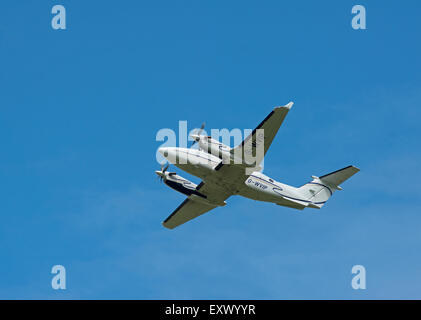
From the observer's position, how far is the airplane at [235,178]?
40000 millimetres

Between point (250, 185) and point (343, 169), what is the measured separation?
8.29 meters

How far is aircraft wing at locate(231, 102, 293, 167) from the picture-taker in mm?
38062

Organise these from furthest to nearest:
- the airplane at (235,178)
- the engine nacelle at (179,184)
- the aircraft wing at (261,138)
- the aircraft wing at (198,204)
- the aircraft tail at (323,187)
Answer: the aircraft tail at (323,187), the engine nacelle at (179,184), the aircraft wing at (198,204), the airplane at (235,178), the aircraft wing at (261,138)

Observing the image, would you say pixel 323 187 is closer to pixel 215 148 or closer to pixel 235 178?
pixel 235 178

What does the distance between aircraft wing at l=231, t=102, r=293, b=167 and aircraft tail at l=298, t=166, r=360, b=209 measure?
25.0ft

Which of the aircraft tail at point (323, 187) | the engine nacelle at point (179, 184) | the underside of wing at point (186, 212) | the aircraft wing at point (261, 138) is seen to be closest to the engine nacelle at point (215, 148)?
the aircraft wing at point (261, 138)

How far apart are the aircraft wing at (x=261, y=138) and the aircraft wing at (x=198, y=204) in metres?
4.59

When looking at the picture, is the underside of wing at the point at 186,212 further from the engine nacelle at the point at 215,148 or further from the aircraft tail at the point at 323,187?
the aircraft tail at the point at 323,187

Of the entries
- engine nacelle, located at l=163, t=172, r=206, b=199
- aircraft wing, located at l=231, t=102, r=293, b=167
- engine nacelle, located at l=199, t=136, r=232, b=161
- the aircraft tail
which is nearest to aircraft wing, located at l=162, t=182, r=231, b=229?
engine nacelle, located at l=163, t=172, r=206, b=199

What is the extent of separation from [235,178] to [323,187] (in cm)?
908

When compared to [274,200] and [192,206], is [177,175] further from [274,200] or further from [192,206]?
[274,200]

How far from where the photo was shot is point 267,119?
3834cm

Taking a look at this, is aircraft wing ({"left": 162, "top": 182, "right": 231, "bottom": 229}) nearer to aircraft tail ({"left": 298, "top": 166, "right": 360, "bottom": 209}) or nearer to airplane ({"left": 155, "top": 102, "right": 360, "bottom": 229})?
airplane ({"left": 155, "top": 102, "right": 360, "bottom": 229})
